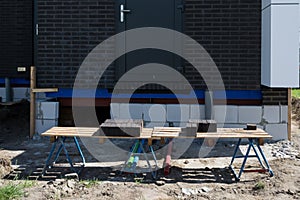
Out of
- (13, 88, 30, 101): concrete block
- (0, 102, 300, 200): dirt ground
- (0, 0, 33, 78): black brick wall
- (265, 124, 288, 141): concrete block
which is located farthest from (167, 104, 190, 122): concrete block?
(0, 0, 33, 78): black brick wall

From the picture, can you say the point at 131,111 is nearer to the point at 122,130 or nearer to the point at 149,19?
the point at 149,19

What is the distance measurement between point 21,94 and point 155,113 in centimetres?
416

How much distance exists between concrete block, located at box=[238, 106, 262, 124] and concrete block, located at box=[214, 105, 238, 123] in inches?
3.3

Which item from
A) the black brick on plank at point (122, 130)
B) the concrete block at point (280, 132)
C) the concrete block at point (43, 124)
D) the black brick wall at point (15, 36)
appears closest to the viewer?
the black brick on plank at point (122, 130)

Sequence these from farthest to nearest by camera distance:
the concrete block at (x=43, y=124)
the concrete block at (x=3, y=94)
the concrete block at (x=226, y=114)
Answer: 1. the concrete block at (x=3, y=94)
2. the concrete block at (x=43, y=124)
3. the concrete block at (x=226, y=114)

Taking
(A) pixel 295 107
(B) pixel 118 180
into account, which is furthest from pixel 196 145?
(A) pixel 295 107

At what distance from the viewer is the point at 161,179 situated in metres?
4.71

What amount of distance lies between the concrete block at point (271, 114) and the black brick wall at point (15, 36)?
19.4 feet

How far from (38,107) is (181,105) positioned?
257cm

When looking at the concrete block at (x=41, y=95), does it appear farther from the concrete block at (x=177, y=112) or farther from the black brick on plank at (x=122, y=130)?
the black brick on plank at (x=122, y=130)

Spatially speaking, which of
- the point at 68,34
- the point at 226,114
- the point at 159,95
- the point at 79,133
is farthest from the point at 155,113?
the point at 79,133

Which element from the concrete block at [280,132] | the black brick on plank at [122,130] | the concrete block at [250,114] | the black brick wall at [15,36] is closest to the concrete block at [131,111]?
the concrete block at [250,114]

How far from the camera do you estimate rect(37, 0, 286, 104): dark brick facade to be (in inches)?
271

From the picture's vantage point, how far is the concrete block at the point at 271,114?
6.75 metres
